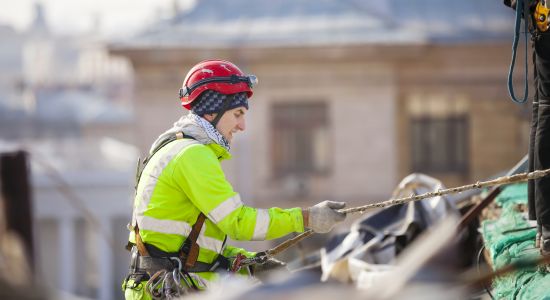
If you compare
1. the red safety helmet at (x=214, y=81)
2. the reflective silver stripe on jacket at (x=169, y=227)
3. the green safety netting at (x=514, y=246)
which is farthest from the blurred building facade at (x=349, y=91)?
the reflective silver stripe on jacket at (x=169, y=227)

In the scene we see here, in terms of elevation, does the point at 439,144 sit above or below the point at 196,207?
below

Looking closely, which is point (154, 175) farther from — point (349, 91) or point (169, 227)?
point (349, 91)

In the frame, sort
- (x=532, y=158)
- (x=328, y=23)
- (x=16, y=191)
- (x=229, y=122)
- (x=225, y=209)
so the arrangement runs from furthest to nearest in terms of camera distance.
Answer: (x=328, y=23), (x=16, y=191), (x=532, y=158), (x=229, y=122), (x=225, y=209)

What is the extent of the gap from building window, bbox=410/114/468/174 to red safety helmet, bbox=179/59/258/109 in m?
22.9

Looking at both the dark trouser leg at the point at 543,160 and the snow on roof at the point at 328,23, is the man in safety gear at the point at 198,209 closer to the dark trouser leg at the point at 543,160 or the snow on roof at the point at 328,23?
the dark trouser leg at the point at 543,160

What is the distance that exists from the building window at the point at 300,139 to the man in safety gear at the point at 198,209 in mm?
22261

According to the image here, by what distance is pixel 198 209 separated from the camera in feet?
17.7

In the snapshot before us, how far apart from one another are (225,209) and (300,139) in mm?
22998

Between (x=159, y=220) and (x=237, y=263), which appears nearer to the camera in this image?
(x=159, y=220)

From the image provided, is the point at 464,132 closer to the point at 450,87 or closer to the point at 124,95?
the point at 450,87

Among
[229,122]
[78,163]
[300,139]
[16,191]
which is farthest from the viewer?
[78,163]

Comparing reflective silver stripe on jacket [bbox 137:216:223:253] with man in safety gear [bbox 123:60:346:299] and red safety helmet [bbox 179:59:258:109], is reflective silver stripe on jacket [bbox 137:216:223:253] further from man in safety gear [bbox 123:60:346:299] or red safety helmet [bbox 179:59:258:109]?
red safety helmet [bbox 179:59:258:109]

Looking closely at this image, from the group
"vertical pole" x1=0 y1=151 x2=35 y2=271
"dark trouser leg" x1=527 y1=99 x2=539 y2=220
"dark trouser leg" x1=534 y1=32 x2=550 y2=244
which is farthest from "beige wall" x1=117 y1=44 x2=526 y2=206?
"dark trouser leg" x1=534 y1=32 x2=550 y2=244

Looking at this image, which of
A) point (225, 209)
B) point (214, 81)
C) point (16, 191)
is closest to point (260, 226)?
point (225, 209)
